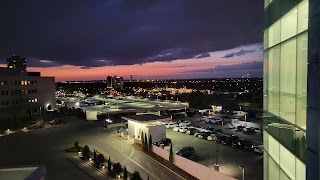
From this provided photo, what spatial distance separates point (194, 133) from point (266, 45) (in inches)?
1073

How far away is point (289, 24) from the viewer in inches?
351

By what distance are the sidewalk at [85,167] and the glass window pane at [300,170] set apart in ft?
59.3

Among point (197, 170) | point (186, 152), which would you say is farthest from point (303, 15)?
point (186, 152)

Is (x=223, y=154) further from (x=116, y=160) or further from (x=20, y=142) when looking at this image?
(x=20, y=142)

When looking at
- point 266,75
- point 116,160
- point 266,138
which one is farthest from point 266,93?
point 116,160

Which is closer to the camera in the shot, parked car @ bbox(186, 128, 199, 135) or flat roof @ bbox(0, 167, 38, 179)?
flat roof @ bbox(0, 167, 38, 179)

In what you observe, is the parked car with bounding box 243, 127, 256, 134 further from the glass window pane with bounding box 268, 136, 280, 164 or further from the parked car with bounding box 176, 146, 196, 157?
the glass window pane with bounding box 268, 136, 280, 164

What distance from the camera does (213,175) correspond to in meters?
20.5

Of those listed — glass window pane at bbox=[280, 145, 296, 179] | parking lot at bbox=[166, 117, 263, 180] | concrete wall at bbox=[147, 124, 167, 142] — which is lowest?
parking lot at bbox=[166, 117, 263, 180]

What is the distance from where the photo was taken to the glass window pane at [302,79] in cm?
758

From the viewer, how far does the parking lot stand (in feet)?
75.3

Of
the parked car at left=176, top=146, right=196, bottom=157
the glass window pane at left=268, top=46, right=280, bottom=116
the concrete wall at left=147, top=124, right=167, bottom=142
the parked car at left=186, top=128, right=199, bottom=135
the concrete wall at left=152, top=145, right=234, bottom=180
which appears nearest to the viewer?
the glass window pane at left=268, top=46, right=280, bottom=116

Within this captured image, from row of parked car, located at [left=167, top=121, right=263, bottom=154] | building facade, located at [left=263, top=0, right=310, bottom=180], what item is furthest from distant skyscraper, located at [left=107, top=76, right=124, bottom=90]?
building facade, located at [left=263, top=0, right=310, bottom=180]

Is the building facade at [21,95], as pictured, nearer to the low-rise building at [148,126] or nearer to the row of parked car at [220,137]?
the low-rise building at [148,126]
